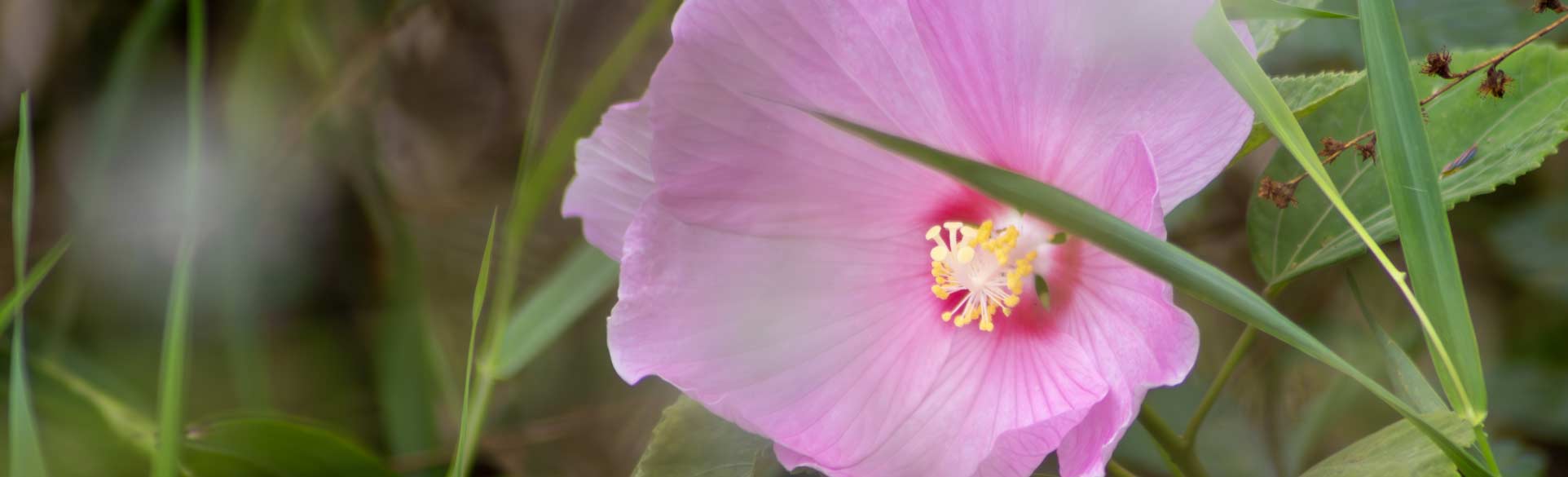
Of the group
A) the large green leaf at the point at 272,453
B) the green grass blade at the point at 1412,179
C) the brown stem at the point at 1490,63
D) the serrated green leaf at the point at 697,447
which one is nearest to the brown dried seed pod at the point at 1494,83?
the brown stem at the point at 1490,63

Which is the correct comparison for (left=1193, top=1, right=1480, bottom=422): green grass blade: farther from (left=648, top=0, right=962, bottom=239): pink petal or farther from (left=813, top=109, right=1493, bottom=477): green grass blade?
(left=648, top=0, right=962, bottom=239): pink petal

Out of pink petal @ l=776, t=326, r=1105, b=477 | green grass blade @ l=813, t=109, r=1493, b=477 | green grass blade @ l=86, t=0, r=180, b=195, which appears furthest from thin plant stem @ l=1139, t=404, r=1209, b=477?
green grass blade @ l=86, t=0, r=180, b=195

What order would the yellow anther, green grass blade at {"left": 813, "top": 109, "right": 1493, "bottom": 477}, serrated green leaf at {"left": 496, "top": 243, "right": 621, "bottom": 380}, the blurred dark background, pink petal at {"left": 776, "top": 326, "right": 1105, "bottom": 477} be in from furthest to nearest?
the blurred dark background
serrated green leaf at {"left": 496, "top": 243, "right": 621, "bottom": 380}
the yellow anther
pink petal at {"left": 776, "top": 326, "right": 1105, "bottom": 477}
green grass blade at {"left": 813, "top": 109, "right": 1493, "bottom": 477}

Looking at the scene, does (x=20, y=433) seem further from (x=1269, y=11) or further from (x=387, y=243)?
(x=1269, y=11)

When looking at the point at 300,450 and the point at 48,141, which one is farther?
the point at 48,141

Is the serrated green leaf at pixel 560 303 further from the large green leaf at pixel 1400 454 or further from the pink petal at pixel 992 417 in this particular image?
the large green leaf at pixel 1400 454

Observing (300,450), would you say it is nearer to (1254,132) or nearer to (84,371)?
(84,371)

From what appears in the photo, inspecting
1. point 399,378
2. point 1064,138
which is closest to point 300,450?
point 399,378
